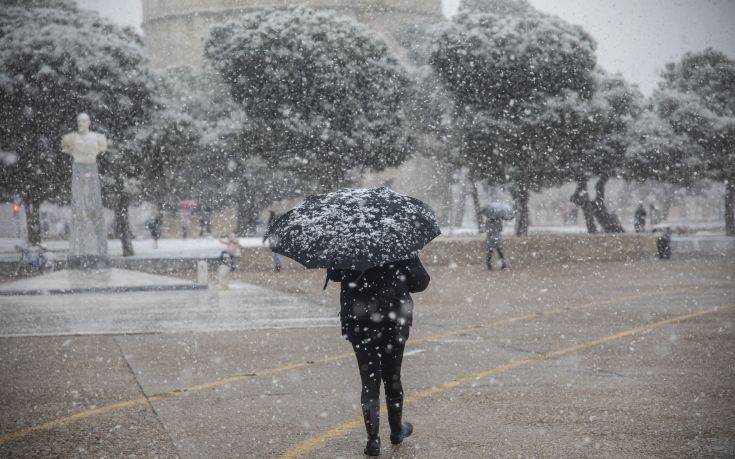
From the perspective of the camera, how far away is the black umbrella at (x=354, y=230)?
5.10m

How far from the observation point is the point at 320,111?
31328mm

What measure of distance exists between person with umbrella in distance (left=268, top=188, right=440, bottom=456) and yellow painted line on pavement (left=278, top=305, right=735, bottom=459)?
0.46 meters

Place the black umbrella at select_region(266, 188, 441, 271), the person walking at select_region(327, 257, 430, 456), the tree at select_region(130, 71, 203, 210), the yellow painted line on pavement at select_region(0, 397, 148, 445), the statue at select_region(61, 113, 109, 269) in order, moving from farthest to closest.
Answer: the tree at select_region(130, 71, 203, 210), the statue at select_region(61, 113, 109, 269), the yellow painted line on pavement at select_region(0, 397, 148, 445), the person walking at select_region(327, 257, 430, 456), the black umbrella at select_region(266, 188, 441, 271)

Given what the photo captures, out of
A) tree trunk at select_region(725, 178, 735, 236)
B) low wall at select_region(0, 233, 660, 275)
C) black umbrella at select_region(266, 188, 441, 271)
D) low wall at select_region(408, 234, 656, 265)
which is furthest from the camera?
tree trunk at select_region(725, 178, 735, 236)

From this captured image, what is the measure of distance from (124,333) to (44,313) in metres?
3.34

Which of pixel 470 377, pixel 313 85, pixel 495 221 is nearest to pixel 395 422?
pixel 470 377

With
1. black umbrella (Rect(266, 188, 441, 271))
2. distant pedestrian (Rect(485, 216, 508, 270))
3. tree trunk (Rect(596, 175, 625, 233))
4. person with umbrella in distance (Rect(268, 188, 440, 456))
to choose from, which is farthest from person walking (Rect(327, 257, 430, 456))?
tree trunk (Rect(596, 175, 625, 233))

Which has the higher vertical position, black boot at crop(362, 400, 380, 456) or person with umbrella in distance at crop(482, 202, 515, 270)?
person with umbrella in distance at crop(482, 202, 515, 270)

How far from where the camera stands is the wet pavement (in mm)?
5613

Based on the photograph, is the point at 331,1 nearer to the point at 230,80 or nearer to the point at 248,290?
the point at 230,80

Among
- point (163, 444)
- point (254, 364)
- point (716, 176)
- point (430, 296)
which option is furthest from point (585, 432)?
point (716, 176)

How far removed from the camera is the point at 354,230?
5.20m

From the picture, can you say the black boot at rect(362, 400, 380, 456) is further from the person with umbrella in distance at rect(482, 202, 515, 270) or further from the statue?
the person with umbrella in distance at rect(482, 202, 515, 270)

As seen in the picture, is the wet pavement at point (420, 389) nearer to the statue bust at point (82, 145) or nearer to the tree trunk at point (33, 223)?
the statue bust at point (82, 145)
